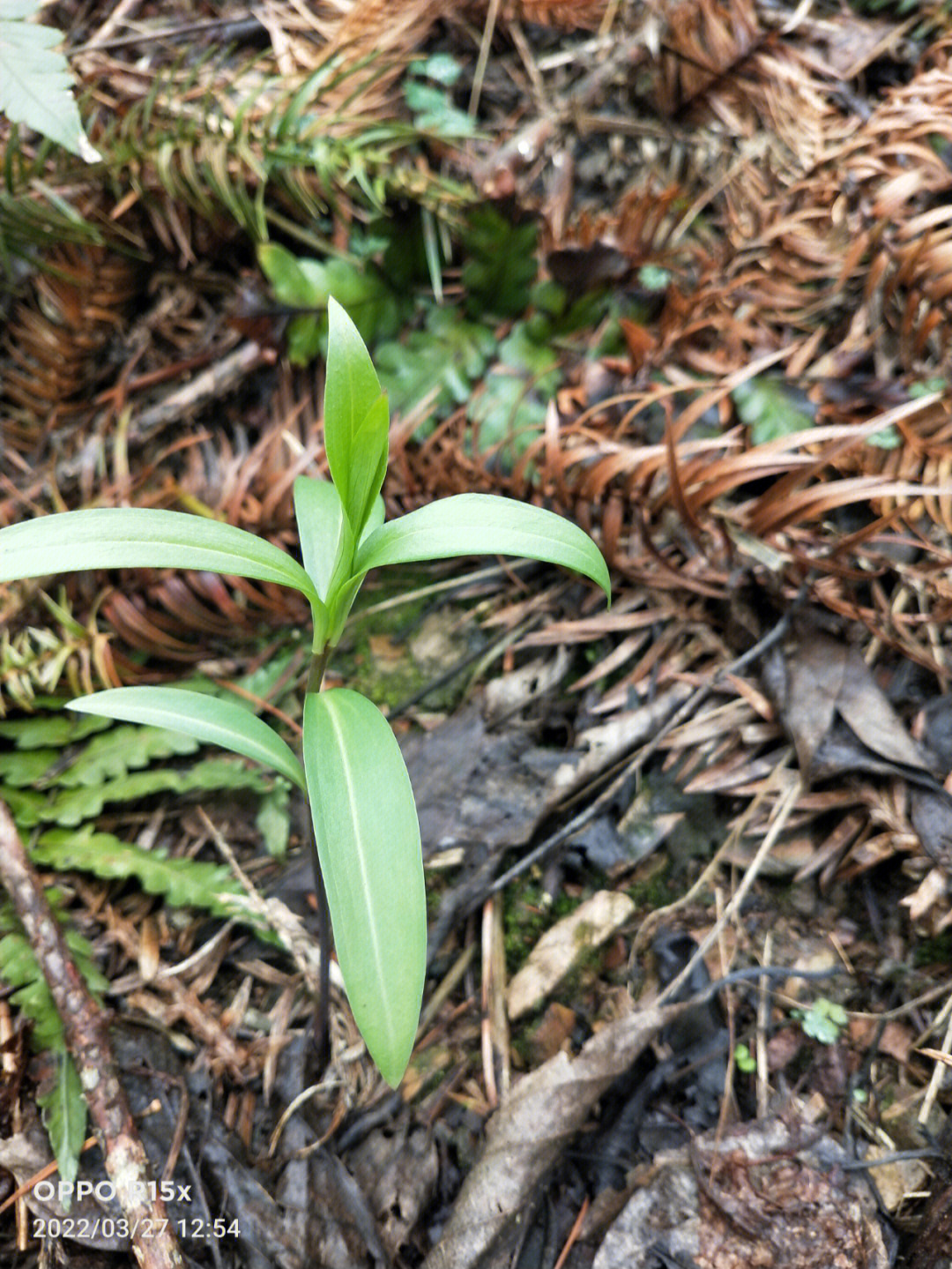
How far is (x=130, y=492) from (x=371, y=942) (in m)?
1.54

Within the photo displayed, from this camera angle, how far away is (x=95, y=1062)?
1.38 meters

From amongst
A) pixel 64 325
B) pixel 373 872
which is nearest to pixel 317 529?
pixel 373 872

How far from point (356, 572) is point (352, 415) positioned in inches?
8.4

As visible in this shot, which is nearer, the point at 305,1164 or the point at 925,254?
the point at 305,1164

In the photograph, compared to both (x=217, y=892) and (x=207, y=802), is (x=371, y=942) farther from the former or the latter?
(x=207, y=802)

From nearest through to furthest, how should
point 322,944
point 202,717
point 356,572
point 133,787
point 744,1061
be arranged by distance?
point 356,572
point 202,717
point 322,944
point 744,1061
point 133,787

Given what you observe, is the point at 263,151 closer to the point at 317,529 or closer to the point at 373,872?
the point at 317,529

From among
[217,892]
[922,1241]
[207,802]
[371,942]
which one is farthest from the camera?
[207,802]

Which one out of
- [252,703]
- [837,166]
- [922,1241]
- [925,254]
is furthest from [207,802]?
[837,166]

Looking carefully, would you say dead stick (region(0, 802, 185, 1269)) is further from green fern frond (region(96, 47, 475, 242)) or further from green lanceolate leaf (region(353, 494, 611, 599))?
green fern frond (region(96, 47, 475, 242))

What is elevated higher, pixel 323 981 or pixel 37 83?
pixel 37 83

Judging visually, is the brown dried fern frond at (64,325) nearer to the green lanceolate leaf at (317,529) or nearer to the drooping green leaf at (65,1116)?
the green lanceolate leaf at (317,529)

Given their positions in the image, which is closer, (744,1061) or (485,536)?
(485,536)

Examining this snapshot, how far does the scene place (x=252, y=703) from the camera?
1.88 metres
